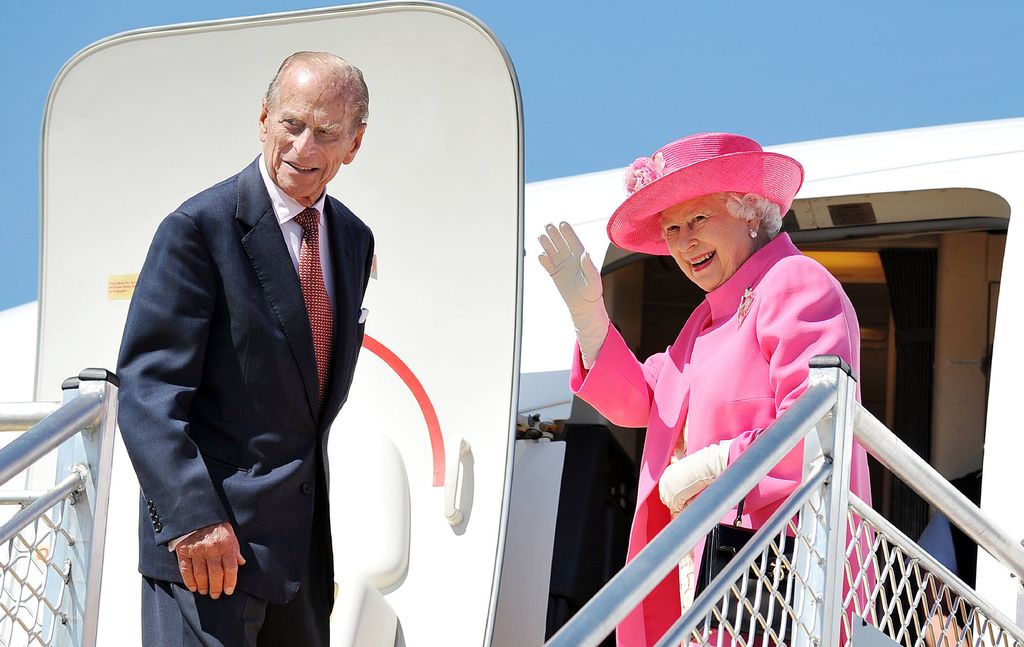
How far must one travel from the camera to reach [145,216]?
4.20 m

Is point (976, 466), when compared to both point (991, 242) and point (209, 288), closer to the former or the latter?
point (991, 242)

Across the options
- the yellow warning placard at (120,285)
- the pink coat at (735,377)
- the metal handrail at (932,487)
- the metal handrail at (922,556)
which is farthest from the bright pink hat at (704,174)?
the yellow warning placard at (120,285)

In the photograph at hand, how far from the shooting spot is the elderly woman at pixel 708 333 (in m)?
2.61

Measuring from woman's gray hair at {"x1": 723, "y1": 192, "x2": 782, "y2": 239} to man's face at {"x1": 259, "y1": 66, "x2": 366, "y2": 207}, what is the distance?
0.88 metres

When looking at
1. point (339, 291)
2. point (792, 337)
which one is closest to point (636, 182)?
Result: point (792, 337)

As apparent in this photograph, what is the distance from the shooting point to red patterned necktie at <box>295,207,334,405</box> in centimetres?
243

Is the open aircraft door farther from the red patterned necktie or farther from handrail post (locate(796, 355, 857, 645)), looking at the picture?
handrail post (locate(796, 355, 857, 645))

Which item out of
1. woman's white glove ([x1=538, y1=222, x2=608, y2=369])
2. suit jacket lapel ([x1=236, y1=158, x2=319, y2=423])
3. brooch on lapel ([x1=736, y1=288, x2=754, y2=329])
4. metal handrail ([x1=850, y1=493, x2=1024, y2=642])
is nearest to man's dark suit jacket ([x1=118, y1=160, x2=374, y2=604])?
suit jacket lapel ([x1=236, y1=158, x2=319, y2=423])

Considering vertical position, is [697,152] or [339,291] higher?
[697,152]

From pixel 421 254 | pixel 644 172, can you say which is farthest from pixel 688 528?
pixel 421 254

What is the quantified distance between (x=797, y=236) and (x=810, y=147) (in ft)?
1.13

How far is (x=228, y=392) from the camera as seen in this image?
233 centimetres

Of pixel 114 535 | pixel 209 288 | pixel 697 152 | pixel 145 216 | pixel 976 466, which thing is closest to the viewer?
pixel 209 288

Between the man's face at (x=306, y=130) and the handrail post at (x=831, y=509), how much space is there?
950 millimetres
